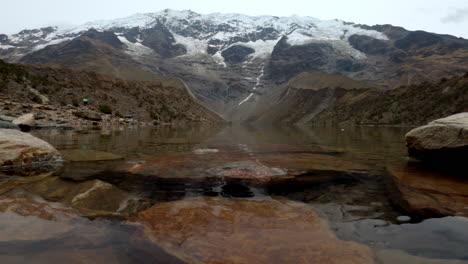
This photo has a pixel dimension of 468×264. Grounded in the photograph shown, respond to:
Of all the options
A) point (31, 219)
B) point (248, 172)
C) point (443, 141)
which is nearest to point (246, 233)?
point (31, 219)

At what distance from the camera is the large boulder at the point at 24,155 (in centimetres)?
992

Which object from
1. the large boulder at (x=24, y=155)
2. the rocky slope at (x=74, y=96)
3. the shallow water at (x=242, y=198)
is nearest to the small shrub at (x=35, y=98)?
the rocky slope at (x=74, y=96)

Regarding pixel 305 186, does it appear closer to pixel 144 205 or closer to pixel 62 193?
pixel 144 205

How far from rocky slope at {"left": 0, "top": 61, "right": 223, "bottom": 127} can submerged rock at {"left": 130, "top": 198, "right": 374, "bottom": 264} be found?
3541cm

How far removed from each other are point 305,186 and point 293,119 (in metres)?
153

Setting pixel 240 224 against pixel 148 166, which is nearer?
pixel 240 224

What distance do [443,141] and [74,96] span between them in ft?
194

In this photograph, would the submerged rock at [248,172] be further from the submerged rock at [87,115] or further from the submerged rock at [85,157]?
the submerged rock at [87,115]

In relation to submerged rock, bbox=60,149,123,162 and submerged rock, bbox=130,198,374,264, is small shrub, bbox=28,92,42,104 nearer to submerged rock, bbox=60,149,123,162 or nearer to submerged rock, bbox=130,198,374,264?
submerged rock, bbox=60,149,123,162

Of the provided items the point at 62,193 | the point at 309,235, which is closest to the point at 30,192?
the point at 62,193

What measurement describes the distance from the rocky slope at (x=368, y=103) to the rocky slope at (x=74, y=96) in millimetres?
62939

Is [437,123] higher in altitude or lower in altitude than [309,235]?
higher

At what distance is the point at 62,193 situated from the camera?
6734 mm

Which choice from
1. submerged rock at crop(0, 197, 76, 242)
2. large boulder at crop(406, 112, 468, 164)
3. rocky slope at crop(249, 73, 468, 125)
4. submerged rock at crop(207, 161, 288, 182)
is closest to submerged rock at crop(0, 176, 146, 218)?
submerged rock at crop(0, 197, 76, 242)
